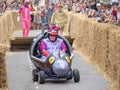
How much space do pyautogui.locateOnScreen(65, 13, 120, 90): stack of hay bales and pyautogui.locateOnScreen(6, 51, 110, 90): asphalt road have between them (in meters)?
0.29

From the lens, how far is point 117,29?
12930 millimetres

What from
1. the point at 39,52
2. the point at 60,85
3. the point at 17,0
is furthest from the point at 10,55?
the point at 17,0

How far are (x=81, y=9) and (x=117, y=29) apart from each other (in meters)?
13.3

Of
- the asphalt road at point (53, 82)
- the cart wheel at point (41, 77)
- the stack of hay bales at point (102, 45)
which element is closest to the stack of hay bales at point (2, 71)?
the asphalt road at point (53, 82)

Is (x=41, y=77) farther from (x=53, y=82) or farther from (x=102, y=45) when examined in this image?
(x=102, y=45)

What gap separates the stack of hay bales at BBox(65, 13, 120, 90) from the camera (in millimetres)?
12016

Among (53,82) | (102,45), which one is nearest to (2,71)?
(53,82)

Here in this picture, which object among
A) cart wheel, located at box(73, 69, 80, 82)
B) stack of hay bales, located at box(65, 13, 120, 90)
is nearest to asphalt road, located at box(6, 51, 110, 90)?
cart wheel, located at box(73, 69, 80, 82)

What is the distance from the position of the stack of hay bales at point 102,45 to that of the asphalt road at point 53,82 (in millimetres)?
293

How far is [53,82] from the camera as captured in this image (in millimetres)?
12719

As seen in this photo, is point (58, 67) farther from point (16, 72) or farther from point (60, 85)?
point (16, 72)

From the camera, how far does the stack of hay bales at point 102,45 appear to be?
39.4ft

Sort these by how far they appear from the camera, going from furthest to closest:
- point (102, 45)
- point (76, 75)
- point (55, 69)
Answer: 1. point (102, 45)
2. point (76, 75)
3. point (55, 69)

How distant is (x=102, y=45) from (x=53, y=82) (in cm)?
233
